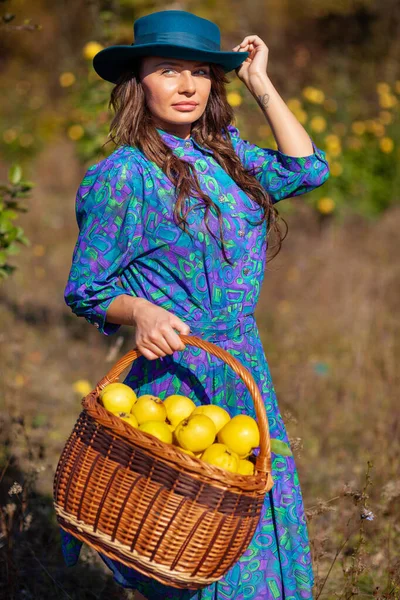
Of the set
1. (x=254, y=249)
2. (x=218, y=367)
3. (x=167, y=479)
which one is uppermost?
(x=254, y=249)

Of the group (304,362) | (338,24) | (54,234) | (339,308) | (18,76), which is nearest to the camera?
(304,362)

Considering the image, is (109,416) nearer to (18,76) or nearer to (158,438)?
(158,438)

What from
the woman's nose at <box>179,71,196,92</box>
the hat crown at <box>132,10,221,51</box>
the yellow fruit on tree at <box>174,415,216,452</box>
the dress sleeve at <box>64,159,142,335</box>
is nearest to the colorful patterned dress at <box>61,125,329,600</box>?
the dress sleeve at <box>64,159,142,335</box>

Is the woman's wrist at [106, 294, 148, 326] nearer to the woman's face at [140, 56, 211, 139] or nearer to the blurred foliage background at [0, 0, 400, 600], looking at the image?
the woman's face at [140, 56, 211, 139]

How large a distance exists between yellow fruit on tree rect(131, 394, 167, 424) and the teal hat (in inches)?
33.3

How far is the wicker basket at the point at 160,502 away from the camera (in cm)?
150

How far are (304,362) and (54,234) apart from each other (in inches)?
132

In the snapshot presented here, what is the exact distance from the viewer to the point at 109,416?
1.58m

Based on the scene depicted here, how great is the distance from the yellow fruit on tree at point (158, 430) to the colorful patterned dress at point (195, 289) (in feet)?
1.07

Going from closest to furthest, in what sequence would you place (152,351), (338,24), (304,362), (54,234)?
(152,351) → (304,362) → (54,234) → (338,24)

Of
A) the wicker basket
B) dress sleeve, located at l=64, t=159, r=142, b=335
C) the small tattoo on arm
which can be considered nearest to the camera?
the wicker basket

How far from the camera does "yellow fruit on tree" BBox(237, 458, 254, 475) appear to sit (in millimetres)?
1585

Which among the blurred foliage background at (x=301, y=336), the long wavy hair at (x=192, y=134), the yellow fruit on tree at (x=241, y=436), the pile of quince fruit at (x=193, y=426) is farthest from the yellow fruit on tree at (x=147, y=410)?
the blurred foliage background at (x=301, y=336)

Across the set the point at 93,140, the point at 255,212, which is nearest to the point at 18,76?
the point at 93,140
